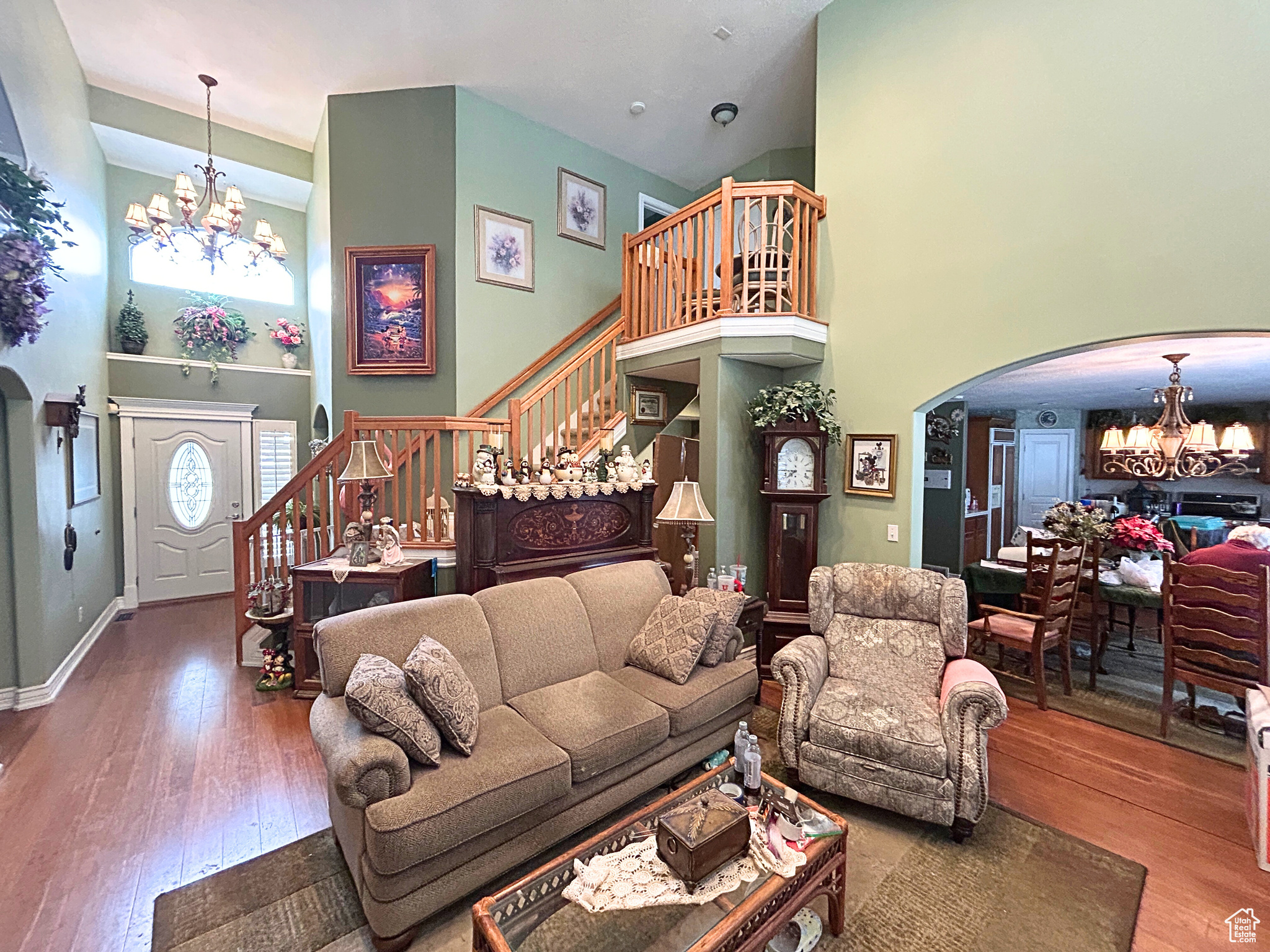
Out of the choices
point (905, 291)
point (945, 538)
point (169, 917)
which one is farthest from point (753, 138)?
point (169, 917)

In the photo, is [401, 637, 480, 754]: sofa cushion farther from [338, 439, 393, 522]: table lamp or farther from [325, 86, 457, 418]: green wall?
[325, 86, 457, 418]: green wall

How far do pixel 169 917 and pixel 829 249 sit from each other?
5.30 m

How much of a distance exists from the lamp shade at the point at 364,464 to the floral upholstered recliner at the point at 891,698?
2.75 metres

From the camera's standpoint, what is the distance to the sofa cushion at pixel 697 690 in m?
2.60

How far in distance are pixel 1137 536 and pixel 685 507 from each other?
12.7 ft

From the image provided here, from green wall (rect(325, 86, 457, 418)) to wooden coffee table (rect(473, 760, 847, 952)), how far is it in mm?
4336

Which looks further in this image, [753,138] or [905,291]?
[753,138]

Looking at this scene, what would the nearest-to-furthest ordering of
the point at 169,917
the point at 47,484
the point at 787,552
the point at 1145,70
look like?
the point at 169,917, the point at 1145,70, the point at 47,484, the point at 787,552

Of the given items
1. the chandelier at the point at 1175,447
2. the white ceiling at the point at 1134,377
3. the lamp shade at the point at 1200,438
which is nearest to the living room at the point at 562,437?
the white ceiling at the point at 1134,377

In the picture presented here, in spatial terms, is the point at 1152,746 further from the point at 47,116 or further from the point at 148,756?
the point at 47,116

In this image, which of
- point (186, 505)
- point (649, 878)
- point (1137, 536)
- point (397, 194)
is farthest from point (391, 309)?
point (1137, 536)

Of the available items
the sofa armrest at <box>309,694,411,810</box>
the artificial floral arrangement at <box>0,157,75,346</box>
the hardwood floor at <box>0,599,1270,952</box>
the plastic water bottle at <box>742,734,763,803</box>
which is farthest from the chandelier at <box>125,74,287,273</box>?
the plastic water bottle at <box>742,734,763,803</box>

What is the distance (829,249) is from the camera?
14.4ft

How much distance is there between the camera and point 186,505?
20.2ft
